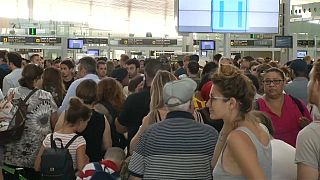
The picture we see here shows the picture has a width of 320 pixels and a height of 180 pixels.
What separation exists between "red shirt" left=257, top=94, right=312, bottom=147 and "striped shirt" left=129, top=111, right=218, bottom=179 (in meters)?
1.72

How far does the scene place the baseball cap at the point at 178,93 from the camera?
345cm

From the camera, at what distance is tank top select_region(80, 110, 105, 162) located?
5.08m

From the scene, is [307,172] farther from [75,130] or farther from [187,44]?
[187,44]

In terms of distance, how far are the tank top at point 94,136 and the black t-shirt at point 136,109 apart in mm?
264

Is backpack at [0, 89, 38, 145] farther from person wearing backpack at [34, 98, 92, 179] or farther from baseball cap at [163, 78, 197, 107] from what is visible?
baseball cap at [163, 78, 197, 107]

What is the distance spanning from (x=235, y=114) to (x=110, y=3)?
3530 cm

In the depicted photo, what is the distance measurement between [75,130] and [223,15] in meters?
8.79

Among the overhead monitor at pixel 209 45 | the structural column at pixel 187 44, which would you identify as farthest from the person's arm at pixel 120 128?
the structural column at pixel 187 44

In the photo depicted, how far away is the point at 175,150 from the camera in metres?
3.35

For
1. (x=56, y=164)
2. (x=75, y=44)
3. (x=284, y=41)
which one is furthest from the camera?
(x=75, y=44)

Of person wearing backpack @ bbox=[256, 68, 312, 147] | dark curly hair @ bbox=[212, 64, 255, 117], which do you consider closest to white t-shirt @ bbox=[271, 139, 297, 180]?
dark curly hair @ bbox=[212, 64, 255, 117]

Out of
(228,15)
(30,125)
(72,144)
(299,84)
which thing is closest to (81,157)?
(72,144)

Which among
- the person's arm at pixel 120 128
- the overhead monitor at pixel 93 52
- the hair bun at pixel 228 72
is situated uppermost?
the overhead monitor at pixel 93 52

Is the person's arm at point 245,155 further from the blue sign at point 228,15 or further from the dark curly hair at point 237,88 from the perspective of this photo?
the blue sign at point 228,15
